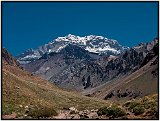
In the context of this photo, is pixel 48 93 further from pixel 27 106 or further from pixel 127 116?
pixel 127 116

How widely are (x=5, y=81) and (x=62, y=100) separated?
8.26 metres

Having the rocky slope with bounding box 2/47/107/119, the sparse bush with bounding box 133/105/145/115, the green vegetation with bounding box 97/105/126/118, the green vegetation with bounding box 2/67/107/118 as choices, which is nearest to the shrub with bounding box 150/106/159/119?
the sparse bush with bounding box 133/105/145/115

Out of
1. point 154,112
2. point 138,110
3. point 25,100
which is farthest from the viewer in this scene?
point 25,100

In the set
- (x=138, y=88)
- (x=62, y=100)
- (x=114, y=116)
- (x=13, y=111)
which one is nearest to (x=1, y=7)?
(x=13, y=111)

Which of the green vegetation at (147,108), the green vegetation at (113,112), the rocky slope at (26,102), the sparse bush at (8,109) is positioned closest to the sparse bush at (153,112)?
the green vegetation at (147,108)

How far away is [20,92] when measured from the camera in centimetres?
4478

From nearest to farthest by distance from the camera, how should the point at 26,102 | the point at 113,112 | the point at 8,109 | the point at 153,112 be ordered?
the point at 153,112 < the point at 113,112 < the point at 8,109 < the point at 26,102

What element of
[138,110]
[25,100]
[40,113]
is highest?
[25,100]

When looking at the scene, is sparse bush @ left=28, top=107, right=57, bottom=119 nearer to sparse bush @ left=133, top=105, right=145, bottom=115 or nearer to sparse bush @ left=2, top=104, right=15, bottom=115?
sparse bush @ left=2, top=104, right=15, bottom=115

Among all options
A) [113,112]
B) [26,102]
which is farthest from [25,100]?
[113,112]

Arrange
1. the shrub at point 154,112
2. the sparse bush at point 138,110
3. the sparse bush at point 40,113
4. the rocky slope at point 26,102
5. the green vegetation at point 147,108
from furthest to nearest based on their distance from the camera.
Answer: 1. the sparse bush at point 138,110
2. the rocky slope at point 26,102
3. the sparse bush at point 40,113
4. the green vegetation at point 147,108
5. the shrub at point 154,112

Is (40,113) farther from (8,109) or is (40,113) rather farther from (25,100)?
(25,100)

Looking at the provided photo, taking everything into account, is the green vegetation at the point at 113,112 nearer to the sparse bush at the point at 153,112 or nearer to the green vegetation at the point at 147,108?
the green vegetation at the point at 147,108

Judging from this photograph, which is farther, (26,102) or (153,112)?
(26,102)
